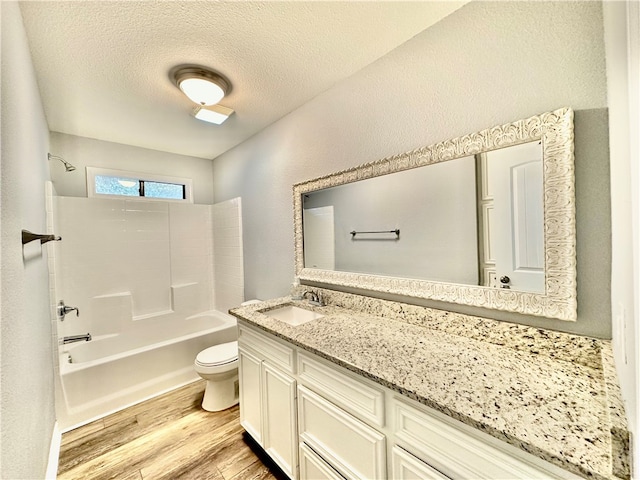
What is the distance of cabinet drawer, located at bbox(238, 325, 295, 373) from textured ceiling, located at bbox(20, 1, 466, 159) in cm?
167

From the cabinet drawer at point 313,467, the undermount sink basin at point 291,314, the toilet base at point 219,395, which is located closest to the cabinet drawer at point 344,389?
the cabinet drawer at point 313,467

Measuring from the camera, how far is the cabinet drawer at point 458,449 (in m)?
0.65

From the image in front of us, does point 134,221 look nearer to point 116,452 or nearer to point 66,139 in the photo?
point 66,139

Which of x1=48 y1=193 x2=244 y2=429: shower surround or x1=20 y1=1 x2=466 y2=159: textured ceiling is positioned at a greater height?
x1=20 y1=1 x2=466 y2=159: textured ceiling

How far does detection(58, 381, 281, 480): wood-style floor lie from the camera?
5.04ft

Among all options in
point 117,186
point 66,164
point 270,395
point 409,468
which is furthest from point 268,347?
point 117,186

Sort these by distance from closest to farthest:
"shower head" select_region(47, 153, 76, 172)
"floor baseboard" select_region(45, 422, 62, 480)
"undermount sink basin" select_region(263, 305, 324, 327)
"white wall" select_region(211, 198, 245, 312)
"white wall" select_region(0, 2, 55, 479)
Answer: "white wall" select_region(0, 2, 55, 479)
"floor baseboard" select_region(45, 422, 62, 480)
"undermount sink basin" select_region(263, 305, 324, 327)
"shower head" select_region(47, 153, 76, 172)
"white wall" select_region(211, 198, 245, 312)

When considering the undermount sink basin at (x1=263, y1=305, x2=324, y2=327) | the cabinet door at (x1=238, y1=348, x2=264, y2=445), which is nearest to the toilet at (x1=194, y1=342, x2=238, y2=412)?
the cabinet door at (x1=238, y1=348, x2=264, y2=445)

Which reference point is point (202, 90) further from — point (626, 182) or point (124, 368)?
point (124, 368)

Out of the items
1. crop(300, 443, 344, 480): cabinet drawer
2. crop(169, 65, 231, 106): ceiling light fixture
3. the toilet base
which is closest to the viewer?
→ crop(300, 443, 344, 480): cabinet drawer

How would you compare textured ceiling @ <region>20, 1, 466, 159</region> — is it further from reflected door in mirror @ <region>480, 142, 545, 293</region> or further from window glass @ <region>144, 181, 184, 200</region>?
window glass @ <region>144, 181, 184, 200</region>

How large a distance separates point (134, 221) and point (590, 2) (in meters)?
3.69

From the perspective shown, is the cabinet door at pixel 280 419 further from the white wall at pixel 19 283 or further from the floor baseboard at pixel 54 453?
the floor baseboard at pixel 54 453

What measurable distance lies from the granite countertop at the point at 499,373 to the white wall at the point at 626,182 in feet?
0.34
